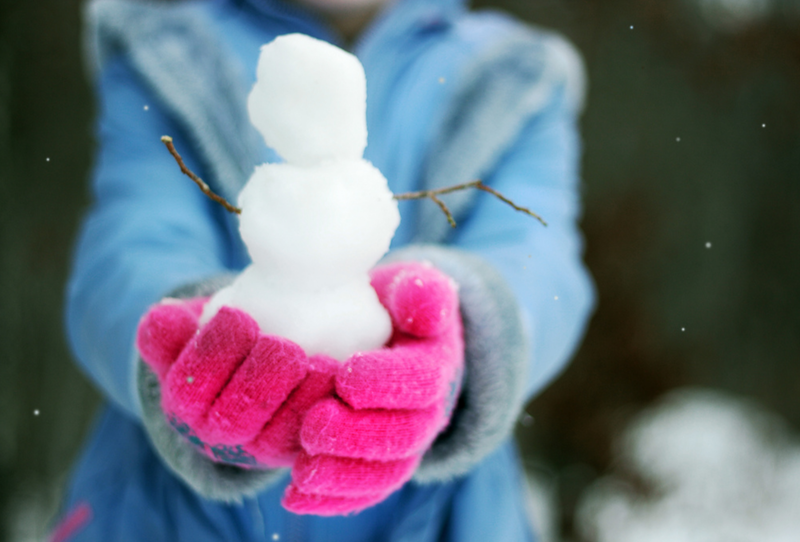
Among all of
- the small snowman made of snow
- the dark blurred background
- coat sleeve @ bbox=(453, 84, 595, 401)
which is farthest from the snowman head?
the dark blurred background

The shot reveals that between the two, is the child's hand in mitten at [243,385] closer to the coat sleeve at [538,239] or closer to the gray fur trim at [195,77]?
the gray fur trim at [195,77]

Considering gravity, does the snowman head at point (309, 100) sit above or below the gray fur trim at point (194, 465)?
above

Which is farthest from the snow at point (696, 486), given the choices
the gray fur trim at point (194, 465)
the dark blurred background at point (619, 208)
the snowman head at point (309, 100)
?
the snowman head at point (309, 100)

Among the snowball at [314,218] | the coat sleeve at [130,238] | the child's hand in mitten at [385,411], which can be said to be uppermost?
the snowball at [314,218]

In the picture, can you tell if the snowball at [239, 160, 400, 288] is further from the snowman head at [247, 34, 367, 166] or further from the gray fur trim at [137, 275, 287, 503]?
the gray fur trim at [137, 275, 287, 503]

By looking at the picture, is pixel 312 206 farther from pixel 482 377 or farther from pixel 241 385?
pixel 482 377
